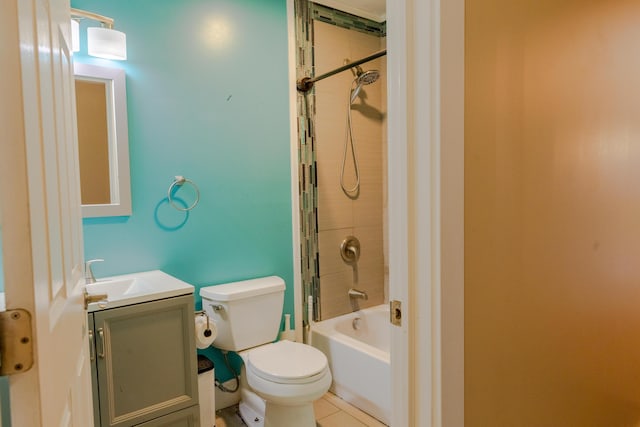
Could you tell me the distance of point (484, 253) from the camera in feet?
2.88

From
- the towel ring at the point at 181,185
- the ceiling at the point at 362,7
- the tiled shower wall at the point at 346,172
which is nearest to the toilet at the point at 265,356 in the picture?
the towel ring at the point at 181,185

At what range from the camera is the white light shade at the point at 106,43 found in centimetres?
167

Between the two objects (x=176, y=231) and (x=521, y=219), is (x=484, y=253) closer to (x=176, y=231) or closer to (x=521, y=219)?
(x=521, y=219)

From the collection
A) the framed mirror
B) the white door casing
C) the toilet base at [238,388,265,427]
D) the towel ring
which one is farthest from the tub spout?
the white door casing

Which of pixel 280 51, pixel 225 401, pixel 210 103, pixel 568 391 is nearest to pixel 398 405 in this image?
pixel 568 391

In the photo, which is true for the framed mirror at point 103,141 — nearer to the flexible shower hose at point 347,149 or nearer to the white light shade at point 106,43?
the white light shade at point 106,43

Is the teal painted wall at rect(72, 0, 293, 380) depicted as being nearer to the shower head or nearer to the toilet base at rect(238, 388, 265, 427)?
the toilet base at rect(238, 388, 265, 427)

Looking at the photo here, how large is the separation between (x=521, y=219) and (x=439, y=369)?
0.47 m

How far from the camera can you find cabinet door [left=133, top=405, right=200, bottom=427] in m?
1.52

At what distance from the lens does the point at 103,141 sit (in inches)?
70.8

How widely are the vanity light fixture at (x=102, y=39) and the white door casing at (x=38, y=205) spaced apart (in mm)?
1029

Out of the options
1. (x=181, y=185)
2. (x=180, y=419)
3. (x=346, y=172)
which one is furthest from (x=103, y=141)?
(x=346, y=172)

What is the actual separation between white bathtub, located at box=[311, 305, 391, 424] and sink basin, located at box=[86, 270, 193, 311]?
3.43ft

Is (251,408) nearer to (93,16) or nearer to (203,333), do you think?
(203,333)
